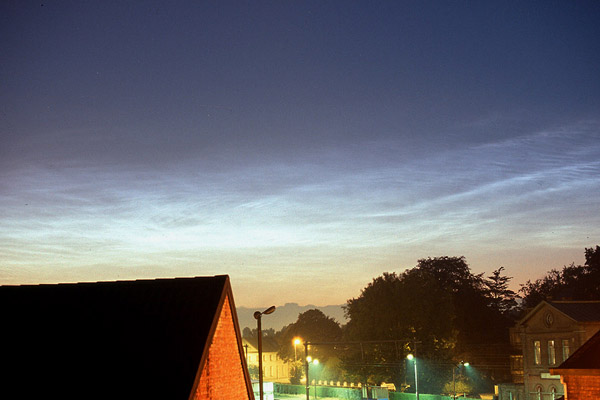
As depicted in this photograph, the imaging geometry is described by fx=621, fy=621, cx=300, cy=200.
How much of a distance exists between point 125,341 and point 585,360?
14661 millimetres

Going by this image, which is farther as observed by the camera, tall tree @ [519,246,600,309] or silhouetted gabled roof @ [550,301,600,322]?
tall tree @ [519,246,600,309]

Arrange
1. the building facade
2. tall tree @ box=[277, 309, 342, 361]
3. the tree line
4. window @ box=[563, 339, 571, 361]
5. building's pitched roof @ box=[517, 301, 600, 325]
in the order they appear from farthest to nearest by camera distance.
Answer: tall tree @ box=[277, 309, 342, 361]
the building facade
the tree line
window @ box=[563, 339, 571, 361]
building's pitched roof @ box=[517, 301, 600, 325]

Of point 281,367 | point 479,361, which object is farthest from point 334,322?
point 479,361

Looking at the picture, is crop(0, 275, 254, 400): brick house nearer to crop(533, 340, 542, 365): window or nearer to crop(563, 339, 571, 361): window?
crop(563, 339, 571, 361): window

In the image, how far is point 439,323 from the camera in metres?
79.9

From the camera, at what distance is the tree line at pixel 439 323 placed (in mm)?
77938

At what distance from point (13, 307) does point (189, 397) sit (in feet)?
30.0

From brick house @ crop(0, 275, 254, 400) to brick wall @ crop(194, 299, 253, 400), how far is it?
33 millimetres

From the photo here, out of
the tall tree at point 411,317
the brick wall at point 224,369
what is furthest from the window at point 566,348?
the brick wall at point 224,369

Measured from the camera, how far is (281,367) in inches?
5925

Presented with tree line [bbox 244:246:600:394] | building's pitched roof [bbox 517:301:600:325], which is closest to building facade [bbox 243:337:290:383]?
tree line [bbox 244:246:600:394]

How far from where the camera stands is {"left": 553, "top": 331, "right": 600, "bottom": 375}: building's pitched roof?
18.5 meters

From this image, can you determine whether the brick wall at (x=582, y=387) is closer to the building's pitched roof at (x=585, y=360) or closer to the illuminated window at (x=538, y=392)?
the building's pitched roof at (x=585, y=360)

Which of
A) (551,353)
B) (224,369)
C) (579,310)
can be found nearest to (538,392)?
(551,353)
